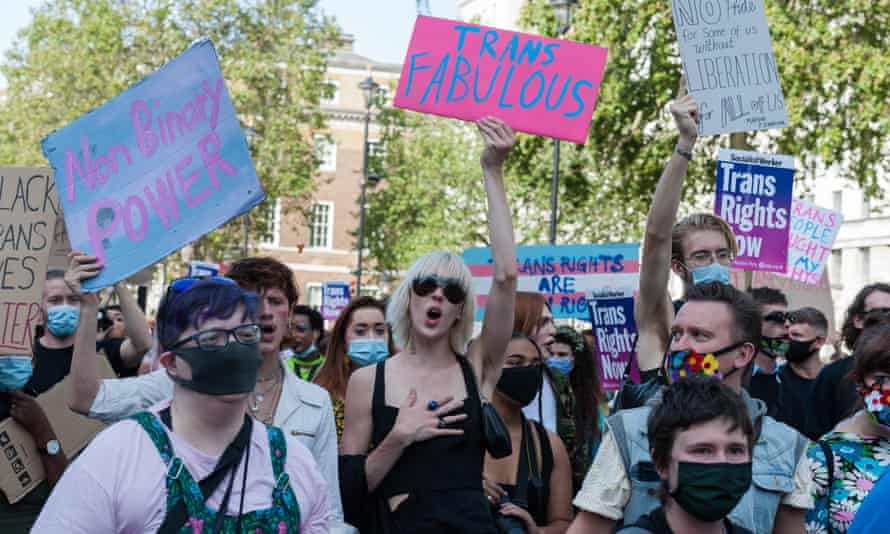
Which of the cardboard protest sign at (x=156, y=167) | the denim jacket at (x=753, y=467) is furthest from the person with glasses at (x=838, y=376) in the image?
the cardboard protest sign at (x=156, y=167)

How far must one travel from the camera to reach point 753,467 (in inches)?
171

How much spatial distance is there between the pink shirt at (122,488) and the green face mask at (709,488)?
1101mm

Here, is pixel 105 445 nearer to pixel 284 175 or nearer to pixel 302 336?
pixel 302 336

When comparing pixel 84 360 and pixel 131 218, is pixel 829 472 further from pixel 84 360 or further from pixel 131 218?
pixel 131 218

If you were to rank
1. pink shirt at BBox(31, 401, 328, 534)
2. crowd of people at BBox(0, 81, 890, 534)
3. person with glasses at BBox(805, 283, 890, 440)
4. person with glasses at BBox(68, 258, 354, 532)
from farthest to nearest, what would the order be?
1. person with glasses at BBox(805, 283, 890, 440)
2. person with glasses at BBox(68, 258, 354, 532)
3. crowd of people at BBox(0, 81, 890, 534)
4. pink shirt at BBox(31, 401, 328, 534)

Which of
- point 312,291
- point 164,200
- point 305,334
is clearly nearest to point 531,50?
point 164,200

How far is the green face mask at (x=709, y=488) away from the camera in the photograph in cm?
384

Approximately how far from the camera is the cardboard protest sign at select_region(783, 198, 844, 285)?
13867mm

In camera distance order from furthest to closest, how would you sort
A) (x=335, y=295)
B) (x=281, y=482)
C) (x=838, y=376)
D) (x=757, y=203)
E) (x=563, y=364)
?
(x=335, y=295)
(x=757, y=203)
(x=563, y=364)
(x=838, y=376)
(x=281, y=482)

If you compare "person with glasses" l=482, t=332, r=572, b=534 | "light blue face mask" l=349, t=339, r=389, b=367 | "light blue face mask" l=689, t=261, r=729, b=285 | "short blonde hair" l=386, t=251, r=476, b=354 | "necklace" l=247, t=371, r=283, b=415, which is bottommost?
"person with glasses" l=482, t=332, r=572, b=534

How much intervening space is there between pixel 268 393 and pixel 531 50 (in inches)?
92.9

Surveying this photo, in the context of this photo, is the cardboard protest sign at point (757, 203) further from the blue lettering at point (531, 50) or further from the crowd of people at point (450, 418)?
the blue lettering at point (531, 50)

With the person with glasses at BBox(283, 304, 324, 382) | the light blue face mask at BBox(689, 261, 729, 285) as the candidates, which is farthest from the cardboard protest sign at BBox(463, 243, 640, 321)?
the light blue face mask at BBox(689, 261, 729, 285)

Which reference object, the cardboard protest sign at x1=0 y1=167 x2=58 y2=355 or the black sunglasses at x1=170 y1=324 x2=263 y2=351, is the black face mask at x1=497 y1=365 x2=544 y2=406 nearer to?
the cardboard protest sign at x1=0 y1=167 x2=58 y2=355
